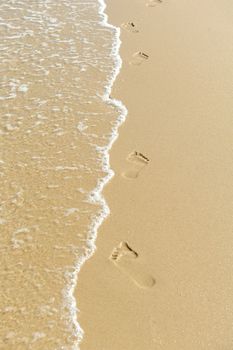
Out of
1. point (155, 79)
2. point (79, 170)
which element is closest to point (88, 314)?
point (79, 170)

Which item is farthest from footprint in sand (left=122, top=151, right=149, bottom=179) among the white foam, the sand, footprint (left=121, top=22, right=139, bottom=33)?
footprint (left=121, top=22, right=139, bottom=33)

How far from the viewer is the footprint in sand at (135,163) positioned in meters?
4.41

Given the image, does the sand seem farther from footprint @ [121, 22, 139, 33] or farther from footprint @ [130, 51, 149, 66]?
footprint @ [121, 22, 139, 33]

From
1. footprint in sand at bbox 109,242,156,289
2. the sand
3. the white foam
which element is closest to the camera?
the sand

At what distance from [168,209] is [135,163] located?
68cm

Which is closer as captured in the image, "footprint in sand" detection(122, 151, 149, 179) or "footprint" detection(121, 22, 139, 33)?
"footprint in sand" detection(122, 151, 149, 179)

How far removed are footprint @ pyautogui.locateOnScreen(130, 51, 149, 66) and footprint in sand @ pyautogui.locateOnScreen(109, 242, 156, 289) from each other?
3011 millimetres

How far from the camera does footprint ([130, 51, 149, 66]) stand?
20.0 feet

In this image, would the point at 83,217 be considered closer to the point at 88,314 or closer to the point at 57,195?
the point at 57,195

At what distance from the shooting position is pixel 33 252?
3.67 metres

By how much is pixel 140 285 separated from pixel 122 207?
819 millimetres

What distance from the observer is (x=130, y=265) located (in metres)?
3.55

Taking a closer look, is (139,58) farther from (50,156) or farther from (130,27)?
(50,156)

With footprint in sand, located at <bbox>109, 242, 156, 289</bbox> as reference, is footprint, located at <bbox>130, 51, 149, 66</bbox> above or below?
above
